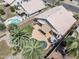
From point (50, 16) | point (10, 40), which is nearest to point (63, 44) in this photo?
point (50, 16)

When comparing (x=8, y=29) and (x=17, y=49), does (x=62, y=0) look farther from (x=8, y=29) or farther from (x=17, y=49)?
(x=17, y=49)

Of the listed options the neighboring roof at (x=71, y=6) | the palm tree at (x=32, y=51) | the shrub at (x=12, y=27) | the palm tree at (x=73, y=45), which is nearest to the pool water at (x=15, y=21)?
the shrub at (x=12, y=27)

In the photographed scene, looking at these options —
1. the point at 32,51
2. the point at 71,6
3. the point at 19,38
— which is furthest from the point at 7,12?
the point at 32,51

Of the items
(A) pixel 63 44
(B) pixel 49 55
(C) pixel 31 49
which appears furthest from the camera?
(A) pixel 63 44

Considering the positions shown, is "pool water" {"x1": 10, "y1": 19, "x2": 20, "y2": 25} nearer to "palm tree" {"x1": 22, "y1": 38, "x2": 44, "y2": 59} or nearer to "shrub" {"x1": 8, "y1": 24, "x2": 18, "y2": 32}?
"shrub" {"x1": 8, "y1": 24, "x2": 18, "y2": 32}

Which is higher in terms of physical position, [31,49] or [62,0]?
[31,49]

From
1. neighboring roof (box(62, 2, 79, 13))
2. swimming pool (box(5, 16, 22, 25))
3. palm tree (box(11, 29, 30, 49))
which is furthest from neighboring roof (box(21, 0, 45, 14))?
palm tree (box(11, 29, 30, 49))
